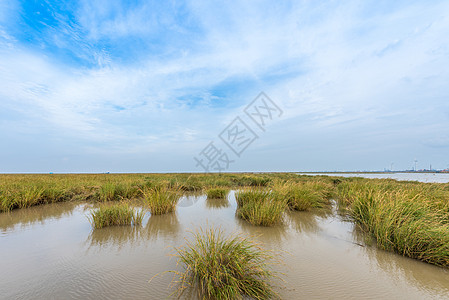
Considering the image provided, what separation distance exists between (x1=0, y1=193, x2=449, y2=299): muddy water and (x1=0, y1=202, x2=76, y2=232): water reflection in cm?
7

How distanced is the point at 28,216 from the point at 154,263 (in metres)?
5.51

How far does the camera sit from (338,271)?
269cm

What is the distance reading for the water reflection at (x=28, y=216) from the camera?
4.73 meters

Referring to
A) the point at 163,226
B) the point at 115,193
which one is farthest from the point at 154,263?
the point at 115,193

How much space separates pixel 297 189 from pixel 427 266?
4430 millimetres

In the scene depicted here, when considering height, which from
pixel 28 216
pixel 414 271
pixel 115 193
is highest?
pixel 115 193

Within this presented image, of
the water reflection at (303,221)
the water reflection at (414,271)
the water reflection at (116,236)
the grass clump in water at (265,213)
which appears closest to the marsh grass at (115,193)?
the water reflection at (116,236)

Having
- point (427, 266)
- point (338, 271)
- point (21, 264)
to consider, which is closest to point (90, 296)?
point (21, 264)

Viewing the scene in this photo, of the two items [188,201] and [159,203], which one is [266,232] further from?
[188,201]

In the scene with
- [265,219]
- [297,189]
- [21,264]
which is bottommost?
[21,264]

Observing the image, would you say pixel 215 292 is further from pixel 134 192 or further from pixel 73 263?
pixel 134 192

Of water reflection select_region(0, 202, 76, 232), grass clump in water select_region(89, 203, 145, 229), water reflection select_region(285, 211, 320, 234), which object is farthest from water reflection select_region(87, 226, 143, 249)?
water reflection select_region(285, 211, 320, 234)

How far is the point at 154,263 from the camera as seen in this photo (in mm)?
2863

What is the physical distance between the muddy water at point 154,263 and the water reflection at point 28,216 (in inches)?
2.9
